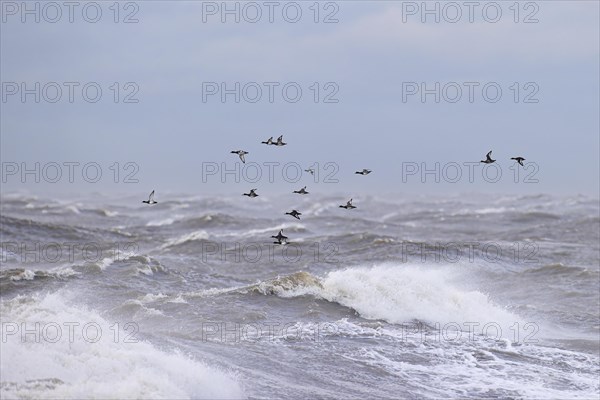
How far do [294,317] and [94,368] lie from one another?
9755mm

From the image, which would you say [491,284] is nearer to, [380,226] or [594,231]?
[594,231]

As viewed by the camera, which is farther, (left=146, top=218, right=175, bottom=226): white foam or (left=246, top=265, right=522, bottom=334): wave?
(left=146, top=218, right=175, bottom=226): white foam

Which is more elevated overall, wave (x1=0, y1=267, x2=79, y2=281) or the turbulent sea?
wave (x1=0, y1=267, x2=79, y2=281)

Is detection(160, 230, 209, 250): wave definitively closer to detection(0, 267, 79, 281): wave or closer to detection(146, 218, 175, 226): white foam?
detection(146, 218, 175, 226): white foam

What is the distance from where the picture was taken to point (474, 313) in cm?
2811

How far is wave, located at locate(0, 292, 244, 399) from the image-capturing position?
50.7 ft

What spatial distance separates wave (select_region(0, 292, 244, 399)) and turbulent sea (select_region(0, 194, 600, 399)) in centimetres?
4

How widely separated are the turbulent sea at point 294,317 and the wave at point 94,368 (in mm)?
42

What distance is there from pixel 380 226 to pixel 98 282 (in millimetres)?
33382

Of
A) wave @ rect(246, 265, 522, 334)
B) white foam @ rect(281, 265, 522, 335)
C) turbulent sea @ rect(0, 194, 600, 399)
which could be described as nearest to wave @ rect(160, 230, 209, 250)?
turbulent sea @ rect(0, 194, 600, 399)

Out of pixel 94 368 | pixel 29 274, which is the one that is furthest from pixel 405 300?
pixel 94 368

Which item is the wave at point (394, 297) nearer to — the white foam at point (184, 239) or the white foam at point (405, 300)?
the white foam at point (405, 300)

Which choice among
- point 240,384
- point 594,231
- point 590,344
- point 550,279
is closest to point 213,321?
point 240,384

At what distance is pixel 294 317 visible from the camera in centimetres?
2556
